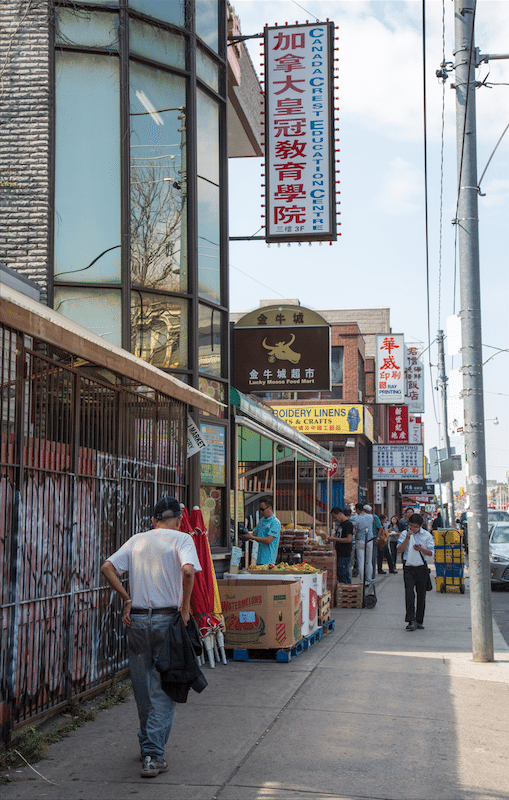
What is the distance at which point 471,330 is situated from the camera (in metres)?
10.7

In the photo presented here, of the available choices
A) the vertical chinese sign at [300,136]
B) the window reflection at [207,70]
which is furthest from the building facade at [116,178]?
the vertical chinese sign at [300,136]

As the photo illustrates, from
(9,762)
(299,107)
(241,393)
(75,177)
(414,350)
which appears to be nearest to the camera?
(9,762)

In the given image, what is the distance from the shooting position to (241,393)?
13133 mm

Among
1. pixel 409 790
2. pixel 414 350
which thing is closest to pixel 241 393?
pixel 409 790

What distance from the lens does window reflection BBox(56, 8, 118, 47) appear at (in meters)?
11.4

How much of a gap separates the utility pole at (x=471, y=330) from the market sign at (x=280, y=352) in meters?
3.00

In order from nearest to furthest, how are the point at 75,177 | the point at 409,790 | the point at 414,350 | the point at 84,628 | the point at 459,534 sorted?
the point at 409,790 → the point at 84,628 → the point at 75,177 → the point at 459,534 → the point at 414,350

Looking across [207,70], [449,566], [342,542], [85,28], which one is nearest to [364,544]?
[342,542]

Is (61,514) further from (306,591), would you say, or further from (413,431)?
(413,431)

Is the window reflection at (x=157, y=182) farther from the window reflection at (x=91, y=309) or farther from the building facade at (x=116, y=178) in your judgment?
the window reflection at (x=91, y=309)

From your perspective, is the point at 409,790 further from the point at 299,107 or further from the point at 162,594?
the point at 299,107

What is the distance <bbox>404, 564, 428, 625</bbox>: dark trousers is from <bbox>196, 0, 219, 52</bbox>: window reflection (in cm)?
848

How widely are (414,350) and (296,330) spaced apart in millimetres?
36010

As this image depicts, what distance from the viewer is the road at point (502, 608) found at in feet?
44.3
